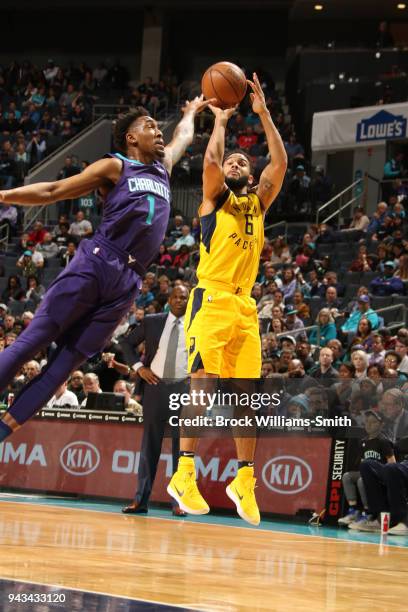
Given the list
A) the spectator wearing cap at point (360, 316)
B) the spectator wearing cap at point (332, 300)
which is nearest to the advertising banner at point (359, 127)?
the spectator wearing cap at point (332, 300)

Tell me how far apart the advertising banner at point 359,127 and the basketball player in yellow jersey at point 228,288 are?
15561 mm

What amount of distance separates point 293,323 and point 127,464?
16.9 ft

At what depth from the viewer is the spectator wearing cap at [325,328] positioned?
15578mm

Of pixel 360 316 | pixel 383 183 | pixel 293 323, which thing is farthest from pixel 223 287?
pixel 383 183

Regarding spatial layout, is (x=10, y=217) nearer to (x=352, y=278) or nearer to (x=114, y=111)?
(x=114, y=111)

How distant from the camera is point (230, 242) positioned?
24.4 ft

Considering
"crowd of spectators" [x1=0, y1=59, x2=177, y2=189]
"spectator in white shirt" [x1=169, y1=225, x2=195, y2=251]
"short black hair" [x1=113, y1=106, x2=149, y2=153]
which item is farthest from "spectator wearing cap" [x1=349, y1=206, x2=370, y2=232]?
"short black hair" [x1=113, y1=106, x2=149, y2=153]

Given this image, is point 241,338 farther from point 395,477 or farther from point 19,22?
point 19,22

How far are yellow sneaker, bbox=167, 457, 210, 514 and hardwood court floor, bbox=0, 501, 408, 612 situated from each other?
0.37 m

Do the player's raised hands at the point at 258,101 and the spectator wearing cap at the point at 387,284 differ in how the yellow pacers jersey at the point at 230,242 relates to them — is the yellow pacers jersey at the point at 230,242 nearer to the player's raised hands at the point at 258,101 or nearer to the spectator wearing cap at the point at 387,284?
the player's raised hands at the point at 258,101

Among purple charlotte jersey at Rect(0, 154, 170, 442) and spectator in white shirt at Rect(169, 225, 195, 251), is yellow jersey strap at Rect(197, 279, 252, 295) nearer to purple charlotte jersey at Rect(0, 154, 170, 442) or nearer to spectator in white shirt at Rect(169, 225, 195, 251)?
purple charlotte jersey at Rect(0, 154, 170, 442)

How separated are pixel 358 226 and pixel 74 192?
14.9 m

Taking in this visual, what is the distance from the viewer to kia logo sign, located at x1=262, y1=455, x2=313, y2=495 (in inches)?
433

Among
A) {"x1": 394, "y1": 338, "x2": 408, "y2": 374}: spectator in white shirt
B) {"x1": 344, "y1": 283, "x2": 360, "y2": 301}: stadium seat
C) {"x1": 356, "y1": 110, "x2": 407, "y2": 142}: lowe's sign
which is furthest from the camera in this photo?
{"x1": 356, "y1": 110, "x2": 407, "y2": 142}: lowe's sign
